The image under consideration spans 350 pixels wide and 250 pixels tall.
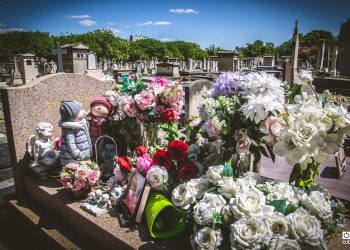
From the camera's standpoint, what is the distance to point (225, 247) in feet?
5.52

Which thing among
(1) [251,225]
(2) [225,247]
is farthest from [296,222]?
(2) [225,247]

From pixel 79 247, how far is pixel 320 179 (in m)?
4.37

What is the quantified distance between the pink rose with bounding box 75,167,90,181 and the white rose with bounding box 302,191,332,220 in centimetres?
215

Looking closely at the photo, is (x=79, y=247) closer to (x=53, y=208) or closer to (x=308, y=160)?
(x=53, y=208)

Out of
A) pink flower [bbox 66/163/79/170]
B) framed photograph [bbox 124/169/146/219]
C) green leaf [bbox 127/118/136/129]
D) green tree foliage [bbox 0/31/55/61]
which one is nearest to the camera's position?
framed photograph [bbox 124/169/146/219]

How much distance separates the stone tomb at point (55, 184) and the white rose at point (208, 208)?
1.86 ft

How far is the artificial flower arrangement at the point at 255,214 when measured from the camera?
1.44 meters

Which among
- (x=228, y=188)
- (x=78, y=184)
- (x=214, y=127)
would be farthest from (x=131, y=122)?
(x=228, y=188)

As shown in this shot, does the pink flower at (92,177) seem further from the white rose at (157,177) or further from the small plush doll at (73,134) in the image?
the white rose at (157,177)

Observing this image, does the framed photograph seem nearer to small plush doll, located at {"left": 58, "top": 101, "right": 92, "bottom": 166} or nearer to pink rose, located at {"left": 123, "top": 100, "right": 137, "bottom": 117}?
pink rose, located at {"left": 123, "top": 100, "right": 137, "bottom": 117}

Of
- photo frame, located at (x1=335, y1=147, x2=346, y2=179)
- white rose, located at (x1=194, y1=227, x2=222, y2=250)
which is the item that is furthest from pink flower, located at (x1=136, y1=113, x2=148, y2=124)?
photo frame, located at (x1=335, y1=147, x2=346, y2=179)

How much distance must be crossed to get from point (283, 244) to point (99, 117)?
275 cm

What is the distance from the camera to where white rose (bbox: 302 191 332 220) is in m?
1.59

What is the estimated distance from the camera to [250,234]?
144 cm
